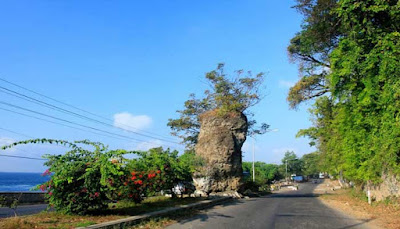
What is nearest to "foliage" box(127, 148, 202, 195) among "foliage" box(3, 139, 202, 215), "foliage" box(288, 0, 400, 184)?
"foliage" box(3, 139, 202, 215)

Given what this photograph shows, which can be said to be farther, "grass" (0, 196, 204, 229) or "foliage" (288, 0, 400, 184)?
"foliage" (288, 0, 400, 184)

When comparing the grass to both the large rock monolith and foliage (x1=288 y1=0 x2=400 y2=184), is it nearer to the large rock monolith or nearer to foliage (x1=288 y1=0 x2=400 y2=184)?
foliage (x1=288 y1=0 x2=400 y2=184)

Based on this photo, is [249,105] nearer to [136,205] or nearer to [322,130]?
[322,130]

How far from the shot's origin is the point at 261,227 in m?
11.2

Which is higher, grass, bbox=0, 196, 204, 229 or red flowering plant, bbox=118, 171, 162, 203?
red flowering plant, bbox=118, 171, 162, 203

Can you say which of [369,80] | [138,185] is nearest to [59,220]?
[138,185]

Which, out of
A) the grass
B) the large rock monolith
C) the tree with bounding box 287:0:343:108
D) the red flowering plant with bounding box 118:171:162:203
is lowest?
the grass

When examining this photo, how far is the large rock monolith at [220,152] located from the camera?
26.1m

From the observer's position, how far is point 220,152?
26.4 metres

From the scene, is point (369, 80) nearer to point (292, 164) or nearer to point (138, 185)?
point (138, 185)

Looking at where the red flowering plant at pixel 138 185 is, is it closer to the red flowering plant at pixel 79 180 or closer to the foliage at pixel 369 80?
the red flowering plant at pixel 79 180

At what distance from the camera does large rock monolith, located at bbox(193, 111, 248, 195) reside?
26.1m

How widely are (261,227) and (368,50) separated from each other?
9.64 m

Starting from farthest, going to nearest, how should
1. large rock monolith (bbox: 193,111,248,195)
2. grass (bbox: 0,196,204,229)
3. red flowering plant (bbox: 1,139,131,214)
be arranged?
1. large rock monolith (bbox: 193,111,248,195)
2. red flowering plant (bbox: 1,139,131,214)
3. grass (bbox: 0,196,204,229)
